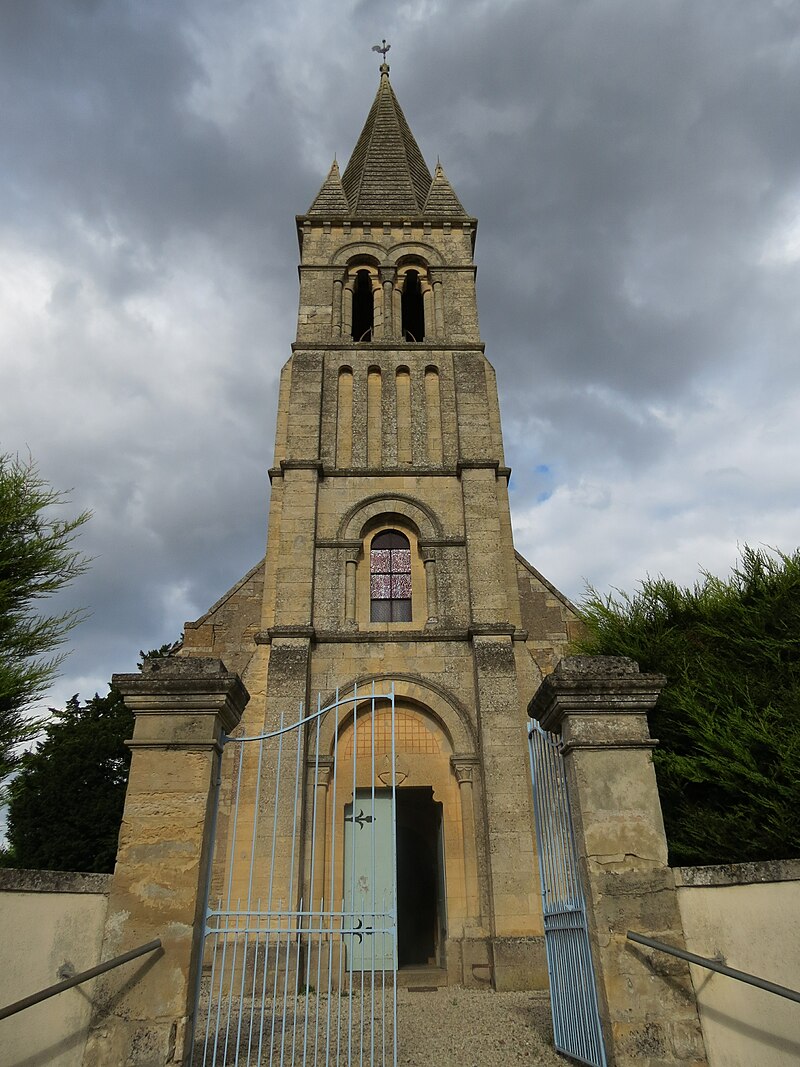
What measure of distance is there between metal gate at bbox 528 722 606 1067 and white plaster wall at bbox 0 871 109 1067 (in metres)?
3.43

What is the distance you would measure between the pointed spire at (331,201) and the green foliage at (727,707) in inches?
589

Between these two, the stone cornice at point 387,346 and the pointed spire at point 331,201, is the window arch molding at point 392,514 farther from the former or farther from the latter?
the pointed spire at point 331,201

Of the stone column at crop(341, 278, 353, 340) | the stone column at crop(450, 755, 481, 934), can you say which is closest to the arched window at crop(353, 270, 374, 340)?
the stone column at crop(341, 278, 353, 340)

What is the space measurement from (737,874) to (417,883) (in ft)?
46.1

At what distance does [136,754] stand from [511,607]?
9464 millimetres

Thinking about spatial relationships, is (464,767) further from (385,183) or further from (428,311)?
(385,183)

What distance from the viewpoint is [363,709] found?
42.3 ft

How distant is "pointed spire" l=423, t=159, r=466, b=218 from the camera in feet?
→ 64.4

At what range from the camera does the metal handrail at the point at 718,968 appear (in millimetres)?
4082

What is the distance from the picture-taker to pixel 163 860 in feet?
17.2

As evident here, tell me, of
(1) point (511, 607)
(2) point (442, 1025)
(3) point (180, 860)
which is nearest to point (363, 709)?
(1) point (511, 607)

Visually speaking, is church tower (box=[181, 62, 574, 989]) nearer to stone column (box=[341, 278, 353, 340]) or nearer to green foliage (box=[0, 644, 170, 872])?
stone column (box=[341, 278, 353, 340])

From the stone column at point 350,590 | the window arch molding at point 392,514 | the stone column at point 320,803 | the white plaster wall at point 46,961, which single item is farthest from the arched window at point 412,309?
the white plaster wall at point 46,961

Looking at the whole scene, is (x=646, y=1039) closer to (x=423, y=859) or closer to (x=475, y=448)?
(x=475, y=448)
